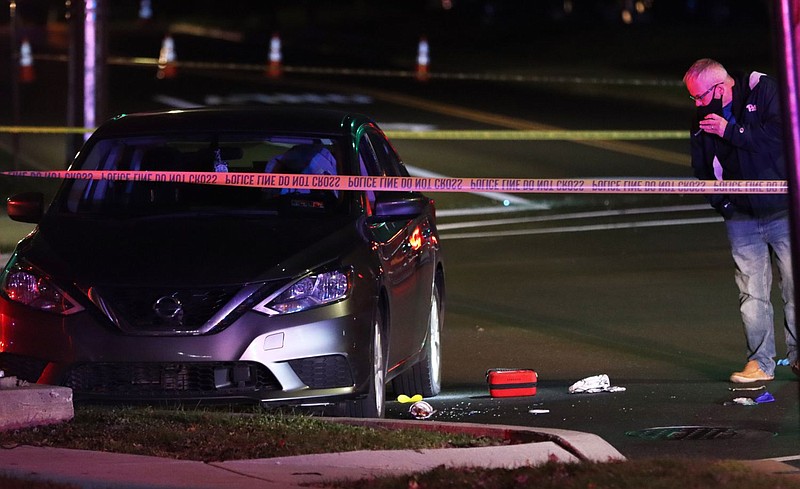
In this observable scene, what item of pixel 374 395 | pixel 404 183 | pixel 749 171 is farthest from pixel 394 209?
pixel 749 171

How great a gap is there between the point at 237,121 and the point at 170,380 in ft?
6.47

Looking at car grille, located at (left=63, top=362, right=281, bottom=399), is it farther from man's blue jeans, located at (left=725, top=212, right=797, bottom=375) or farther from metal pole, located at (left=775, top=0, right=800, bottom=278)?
man's blue jeans, located at (left=725, top=212, right=797, bottom=375)

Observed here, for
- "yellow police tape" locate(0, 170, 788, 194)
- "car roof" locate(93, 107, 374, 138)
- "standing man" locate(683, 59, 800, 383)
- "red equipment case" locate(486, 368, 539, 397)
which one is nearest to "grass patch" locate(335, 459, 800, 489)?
"yellow police tape" locate(0, 170, 788, 194)

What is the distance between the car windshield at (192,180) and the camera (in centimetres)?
943

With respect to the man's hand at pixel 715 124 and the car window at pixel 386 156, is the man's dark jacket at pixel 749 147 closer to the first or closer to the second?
the man's hand at pixel 715 124

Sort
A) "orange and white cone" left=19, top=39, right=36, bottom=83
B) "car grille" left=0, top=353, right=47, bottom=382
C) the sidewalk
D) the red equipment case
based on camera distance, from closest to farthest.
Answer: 1. the sidewalk
2. "car grille" left=0, top=353, right=47, bottom=382
3. the red equipment case
4. "orange and white cone" left=19, top=39, right=36, bottom=83

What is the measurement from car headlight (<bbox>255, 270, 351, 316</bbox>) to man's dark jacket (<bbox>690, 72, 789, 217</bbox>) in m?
2.82

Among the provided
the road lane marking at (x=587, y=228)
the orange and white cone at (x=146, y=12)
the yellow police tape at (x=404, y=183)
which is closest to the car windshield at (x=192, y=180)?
the yellow police tape at (x=404, y=183)

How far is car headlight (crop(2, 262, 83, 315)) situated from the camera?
8508mm

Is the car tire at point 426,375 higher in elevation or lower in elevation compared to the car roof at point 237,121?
lower

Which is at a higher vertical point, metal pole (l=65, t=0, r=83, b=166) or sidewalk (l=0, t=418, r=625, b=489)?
metal pole (l=65, t=0, r=83, b=166)

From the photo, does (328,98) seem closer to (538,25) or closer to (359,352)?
(538,25)

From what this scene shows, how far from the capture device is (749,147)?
33.6 feet

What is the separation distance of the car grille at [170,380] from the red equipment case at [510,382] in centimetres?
192
